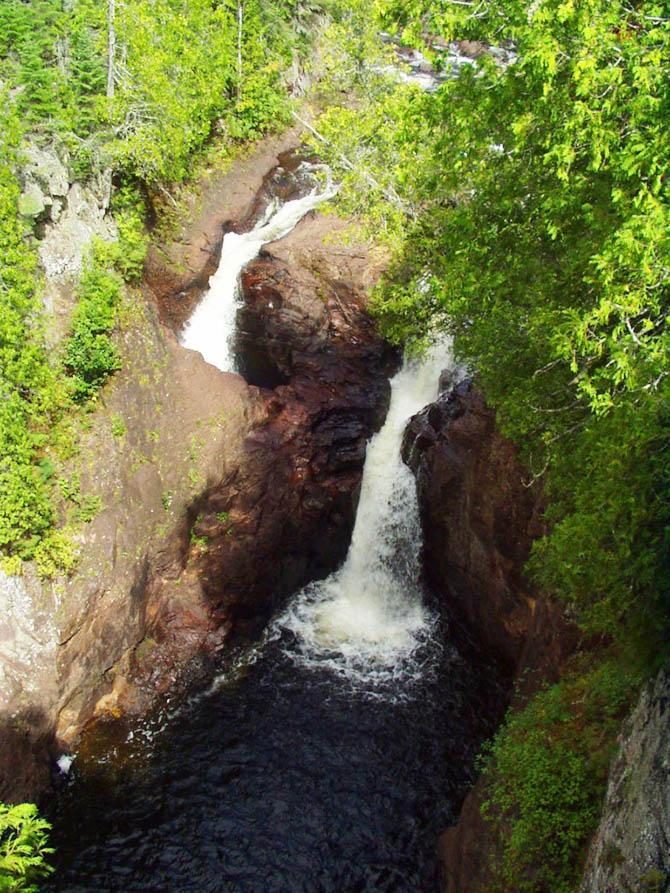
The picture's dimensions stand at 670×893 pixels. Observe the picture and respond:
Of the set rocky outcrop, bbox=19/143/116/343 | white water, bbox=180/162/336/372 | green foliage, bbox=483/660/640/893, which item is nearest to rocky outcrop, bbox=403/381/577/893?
green foliage, bbox=483/660/640/893

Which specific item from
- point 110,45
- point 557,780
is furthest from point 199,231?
point 557,780

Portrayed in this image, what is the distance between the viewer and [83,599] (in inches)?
651

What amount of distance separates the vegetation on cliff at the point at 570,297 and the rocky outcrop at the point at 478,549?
192 centimetres

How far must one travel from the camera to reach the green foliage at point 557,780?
965 cm

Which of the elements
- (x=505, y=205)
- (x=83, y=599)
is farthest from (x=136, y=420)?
(x=505, y=205)

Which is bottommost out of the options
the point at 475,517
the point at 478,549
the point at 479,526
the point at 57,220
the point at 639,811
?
the point at 478,549

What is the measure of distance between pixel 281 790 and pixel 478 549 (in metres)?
8.48

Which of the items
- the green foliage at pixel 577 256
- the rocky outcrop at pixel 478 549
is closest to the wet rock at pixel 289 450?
the rocky outcrop at pixel 478 549

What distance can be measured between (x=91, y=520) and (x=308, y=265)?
12.7 metres

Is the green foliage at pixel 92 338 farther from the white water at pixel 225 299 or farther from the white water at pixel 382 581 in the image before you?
the white water at pixel 382 581

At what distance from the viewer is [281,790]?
16047 mm

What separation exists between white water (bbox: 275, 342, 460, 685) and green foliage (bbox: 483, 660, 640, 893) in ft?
26.6

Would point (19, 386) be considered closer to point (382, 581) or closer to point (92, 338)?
point (92, 338)

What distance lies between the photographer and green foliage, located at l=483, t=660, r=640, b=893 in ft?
31.7
